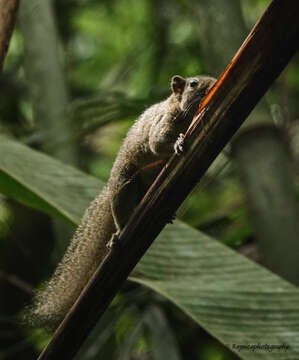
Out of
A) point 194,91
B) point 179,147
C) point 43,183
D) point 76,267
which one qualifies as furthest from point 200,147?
point 76,267

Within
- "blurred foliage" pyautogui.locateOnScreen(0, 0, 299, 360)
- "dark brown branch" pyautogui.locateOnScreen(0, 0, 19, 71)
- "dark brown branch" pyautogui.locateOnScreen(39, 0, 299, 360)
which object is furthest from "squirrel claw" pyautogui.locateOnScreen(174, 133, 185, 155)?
"blurred foliage" pyautogui.locateOnScreen(0, 0, 299, 360)

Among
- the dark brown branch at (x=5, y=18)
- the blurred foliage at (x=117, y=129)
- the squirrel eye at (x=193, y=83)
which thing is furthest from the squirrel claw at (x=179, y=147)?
the blurred foliage at (x=117, y=129)

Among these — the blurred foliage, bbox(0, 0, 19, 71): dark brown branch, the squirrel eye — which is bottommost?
the blurred foliage

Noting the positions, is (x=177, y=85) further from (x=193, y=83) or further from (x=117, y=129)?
(x=117, y=129)

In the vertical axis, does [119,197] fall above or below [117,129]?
above

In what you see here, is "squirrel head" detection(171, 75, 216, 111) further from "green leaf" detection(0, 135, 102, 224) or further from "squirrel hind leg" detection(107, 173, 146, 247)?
"green leaf" detection(0, 135, 102, 224)

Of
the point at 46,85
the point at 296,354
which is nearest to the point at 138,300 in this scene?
the point at 46,85

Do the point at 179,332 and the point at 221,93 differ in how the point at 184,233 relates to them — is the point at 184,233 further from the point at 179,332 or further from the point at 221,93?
the point at 179,332
